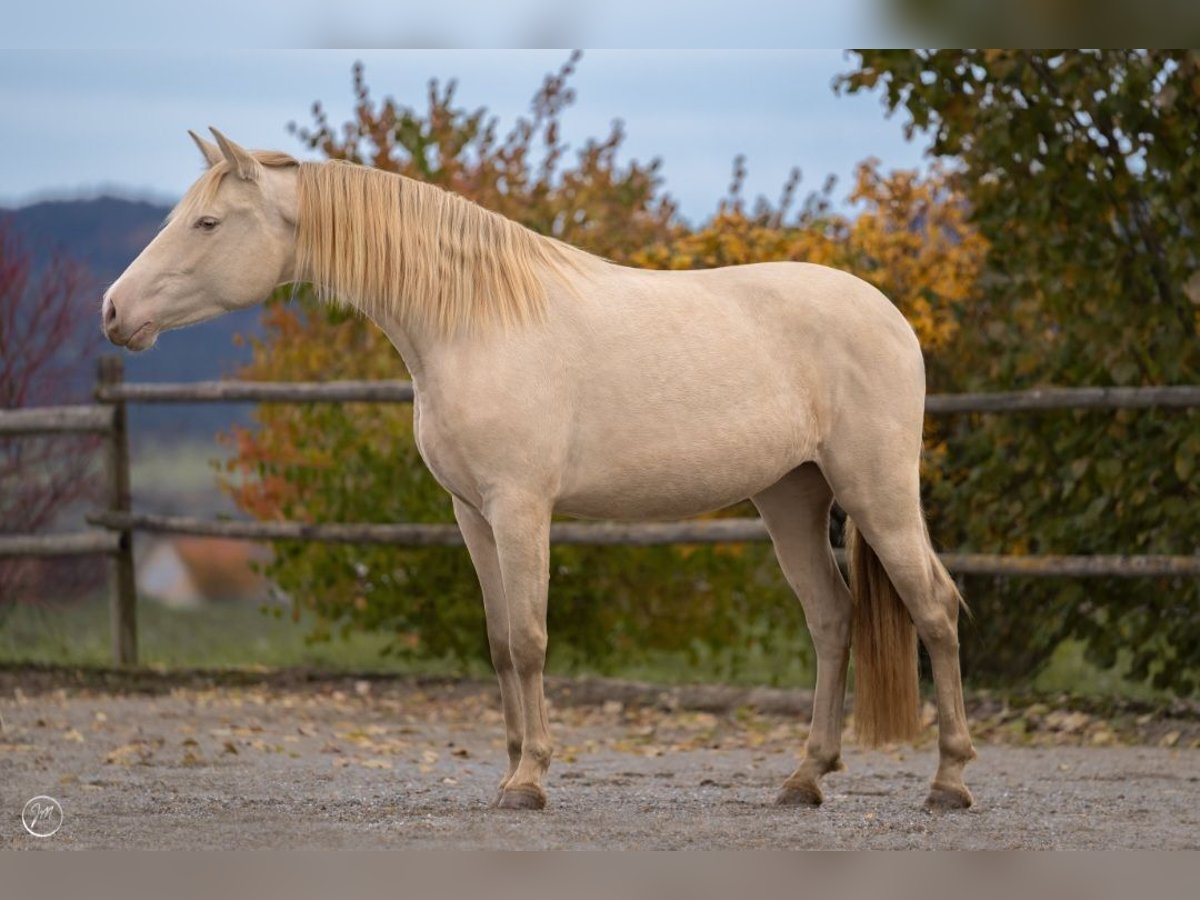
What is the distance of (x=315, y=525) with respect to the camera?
7801 mm

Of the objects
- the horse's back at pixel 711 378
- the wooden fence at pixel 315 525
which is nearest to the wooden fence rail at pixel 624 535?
the wooden fence at pixel 315 525

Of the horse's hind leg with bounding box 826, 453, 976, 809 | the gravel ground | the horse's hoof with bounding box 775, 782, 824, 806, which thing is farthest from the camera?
the horse's hoof with bounding box 775, 782, 824, 806

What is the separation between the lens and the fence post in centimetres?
815

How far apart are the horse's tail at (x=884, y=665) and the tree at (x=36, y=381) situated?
18.8 ft

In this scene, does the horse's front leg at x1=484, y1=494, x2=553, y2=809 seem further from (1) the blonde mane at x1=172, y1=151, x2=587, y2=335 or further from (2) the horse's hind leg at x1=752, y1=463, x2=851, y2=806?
(2) the horse's hind leg at x1=752, y1=463, x2=851, y2=806

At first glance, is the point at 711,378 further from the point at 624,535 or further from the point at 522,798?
the point at 624,535

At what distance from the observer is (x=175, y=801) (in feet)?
14.8

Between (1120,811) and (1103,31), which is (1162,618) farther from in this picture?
(1103,31)

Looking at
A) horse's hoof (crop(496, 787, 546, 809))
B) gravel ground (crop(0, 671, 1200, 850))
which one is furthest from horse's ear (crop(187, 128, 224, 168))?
horse's hoof (crop(496, 787, 546, 809))

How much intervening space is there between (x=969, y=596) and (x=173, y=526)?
165 inches

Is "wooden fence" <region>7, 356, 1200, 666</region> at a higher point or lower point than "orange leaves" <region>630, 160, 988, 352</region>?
lower

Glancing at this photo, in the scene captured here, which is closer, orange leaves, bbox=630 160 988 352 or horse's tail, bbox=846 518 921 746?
horse's tail, bbox=846 518 921 746

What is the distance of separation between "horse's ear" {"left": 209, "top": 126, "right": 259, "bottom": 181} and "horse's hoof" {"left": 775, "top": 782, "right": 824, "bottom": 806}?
2.33 m
